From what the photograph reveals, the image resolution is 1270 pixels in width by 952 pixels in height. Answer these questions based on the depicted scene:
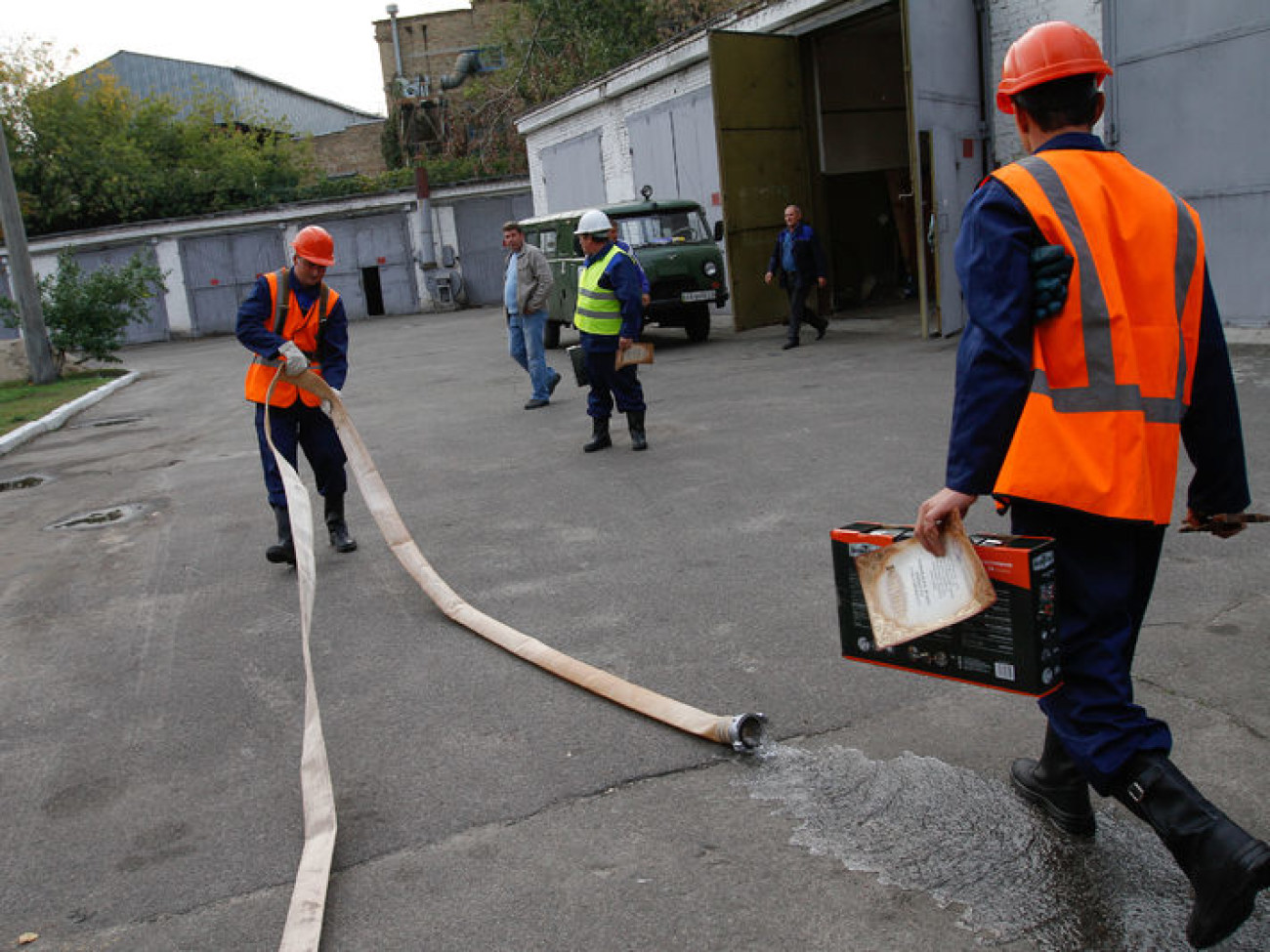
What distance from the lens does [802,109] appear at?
18250mm

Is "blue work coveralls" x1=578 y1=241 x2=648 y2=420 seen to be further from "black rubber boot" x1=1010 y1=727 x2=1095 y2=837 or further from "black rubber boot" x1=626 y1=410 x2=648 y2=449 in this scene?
"black rubber boot" x1=1010 y1=727 x2=1095 y2=837

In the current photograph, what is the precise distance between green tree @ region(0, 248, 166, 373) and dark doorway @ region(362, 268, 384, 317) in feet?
46.2

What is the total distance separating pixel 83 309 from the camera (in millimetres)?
21641

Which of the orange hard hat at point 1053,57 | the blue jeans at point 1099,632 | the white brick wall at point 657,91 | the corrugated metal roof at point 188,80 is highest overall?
the corrugated metal roof at point 188,80

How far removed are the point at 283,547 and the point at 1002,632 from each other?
4.82m

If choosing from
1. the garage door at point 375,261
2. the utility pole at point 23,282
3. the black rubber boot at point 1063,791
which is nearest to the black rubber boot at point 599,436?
the black rubber boot at point 1063,791

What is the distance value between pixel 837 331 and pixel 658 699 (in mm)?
13672

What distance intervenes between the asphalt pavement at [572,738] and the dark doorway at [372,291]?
96.2 feet

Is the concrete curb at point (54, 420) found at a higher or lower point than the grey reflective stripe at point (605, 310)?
lower

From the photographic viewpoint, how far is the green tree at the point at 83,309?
21.5 meters

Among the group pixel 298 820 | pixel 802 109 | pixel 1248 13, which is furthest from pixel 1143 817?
pixel 802 109

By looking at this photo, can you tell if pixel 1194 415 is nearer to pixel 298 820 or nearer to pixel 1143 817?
pixel 1143 817

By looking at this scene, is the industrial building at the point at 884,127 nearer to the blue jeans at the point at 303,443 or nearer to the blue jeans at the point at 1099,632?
the blue jeans at the point at 303,443

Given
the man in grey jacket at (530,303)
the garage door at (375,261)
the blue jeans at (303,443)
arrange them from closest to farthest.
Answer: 1. the blue jeans at (303,443)
2. the man in grey jacket at (530,303)
3. the garage door at (375,261)
